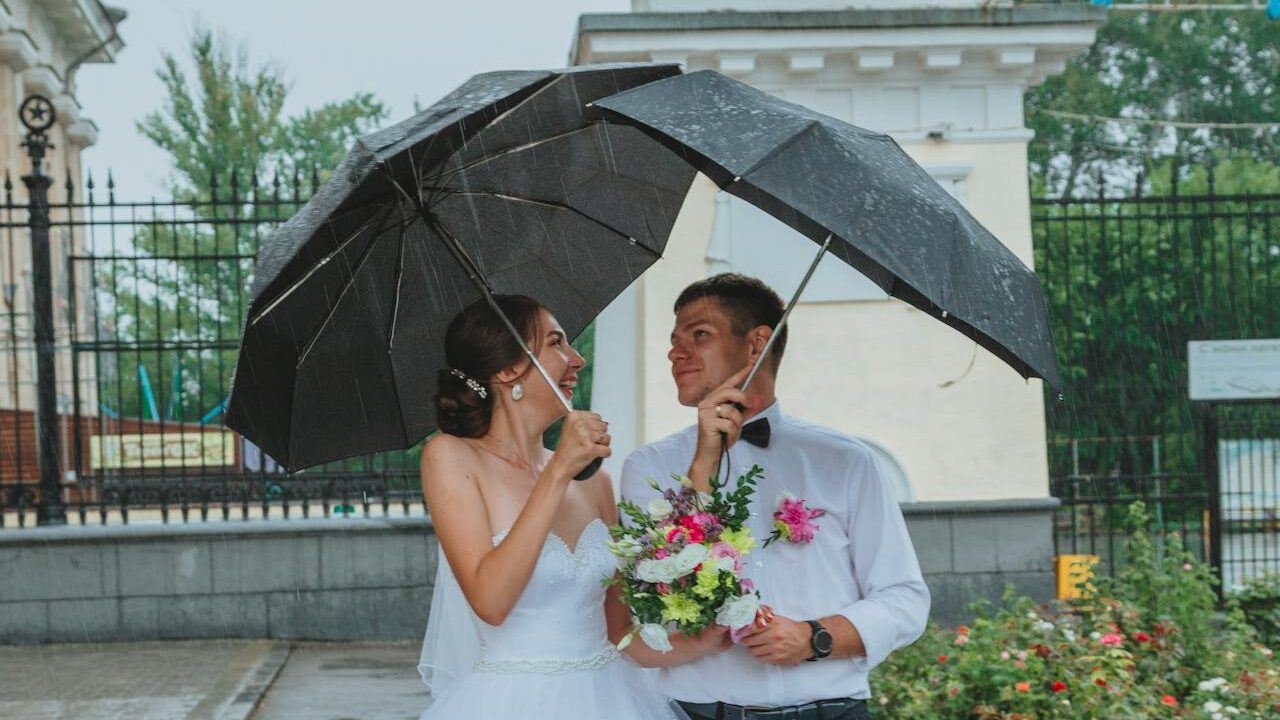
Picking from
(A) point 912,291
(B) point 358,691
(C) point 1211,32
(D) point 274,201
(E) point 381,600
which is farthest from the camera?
(C) point 1211,32

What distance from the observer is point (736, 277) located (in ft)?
12.5

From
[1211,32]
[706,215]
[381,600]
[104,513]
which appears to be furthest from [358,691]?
[1211,32]

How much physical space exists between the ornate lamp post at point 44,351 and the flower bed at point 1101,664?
7083 millimetres

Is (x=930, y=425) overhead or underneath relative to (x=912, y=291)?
underneath

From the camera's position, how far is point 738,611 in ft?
10.6

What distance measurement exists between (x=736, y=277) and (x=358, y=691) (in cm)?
665

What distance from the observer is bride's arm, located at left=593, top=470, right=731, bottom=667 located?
3.43 m

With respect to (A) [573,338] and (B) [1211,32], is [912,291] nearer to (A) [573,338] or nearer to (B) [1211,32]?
(A) [573,338]

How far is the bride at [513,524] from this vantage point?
3594mm

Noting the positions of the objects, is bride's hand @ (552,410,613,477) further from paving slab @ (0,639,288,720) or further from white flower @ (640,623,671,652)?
paving slab @ (0,639,288,720)

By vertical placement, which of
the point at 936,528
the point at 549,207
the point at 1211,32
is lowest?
the point at 936,528

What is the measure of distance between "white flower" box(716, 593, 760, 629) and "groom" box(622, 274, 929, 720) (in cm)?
14

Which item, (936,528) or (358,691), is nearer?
(358,691)

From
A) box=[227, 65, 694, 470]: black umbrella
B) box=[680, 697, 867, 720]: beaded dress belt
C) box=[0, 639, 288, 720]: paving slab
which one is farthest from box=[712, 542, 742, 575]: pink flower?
box=[0, 639, 288, 720]: paving slab
